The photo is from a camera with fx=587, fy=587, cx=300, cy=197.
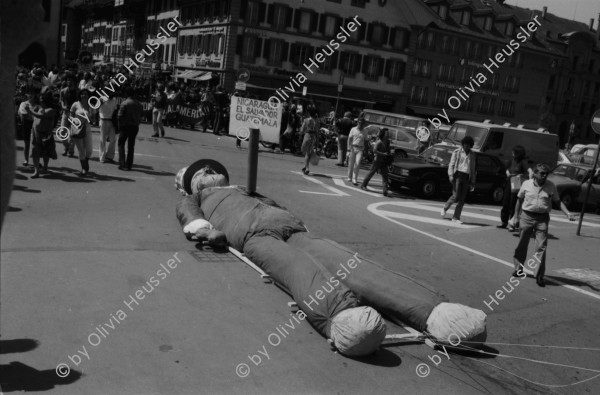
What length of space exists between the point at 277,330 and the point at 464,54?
56819 mm

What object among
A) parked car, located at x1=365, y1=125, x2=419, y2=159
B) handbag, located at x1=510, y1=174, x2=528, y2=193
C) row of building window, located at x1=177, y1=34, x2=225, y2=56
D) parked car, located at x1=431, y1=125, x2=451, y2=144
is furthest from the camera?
row of building window, located at x1=177, y1=34, x2=225, y2=56

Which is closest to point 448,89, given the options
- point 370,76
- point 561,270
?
point 370,76

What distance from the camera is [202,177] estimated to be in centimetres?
957

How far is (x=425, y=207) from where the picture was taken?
14391mm

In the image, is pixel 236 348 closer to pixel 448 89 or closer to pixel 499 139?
pixel 499 139

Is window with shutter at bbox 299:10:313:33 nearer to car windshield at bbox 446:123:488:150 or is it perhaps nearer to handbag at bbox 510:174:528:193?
car windshield at bbox 446:123:488:150

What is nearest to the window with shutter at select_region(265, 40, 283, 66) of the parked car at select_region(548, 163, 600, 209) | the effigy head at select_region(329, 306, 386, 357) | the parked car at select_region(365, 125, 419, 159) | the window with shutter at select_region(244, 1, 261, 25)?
the window with shutter at select_region(244, 1, 261, 25)

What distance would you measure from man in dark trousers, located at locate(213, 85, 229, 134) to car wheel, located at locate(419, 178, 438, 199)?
11769 millimetres

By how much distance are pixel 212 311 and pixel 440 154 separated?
13.1 metres

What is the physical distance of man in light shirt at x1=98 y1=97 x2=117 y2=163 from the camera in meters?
13.7

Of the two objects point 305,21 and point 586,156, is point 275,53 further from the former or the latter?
point 586,156

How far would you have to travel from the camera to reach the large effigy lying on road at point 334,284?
17.4ft

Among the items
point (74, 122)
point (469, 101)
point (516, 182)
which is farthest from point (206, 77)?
point (516, 182)

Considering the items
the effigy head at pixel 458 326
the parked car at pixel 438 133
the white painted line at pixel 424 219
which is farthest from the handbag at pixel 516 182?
the parked car at pixel 438 133
